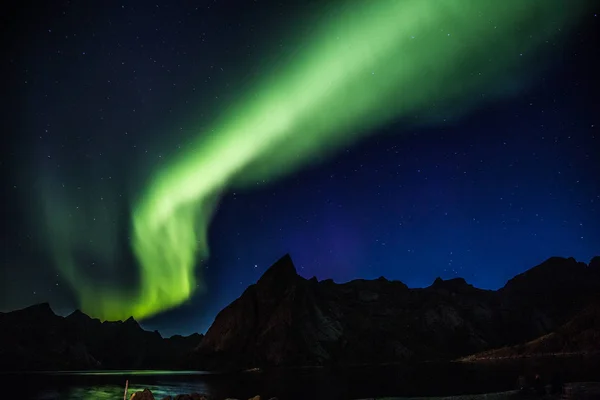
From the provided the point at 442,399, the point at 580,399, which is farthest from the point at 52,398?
the point at 580,399

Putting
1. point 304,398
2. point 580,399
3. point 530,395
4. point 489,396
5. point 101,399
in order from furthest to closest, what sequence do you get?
1. point 101,399
2. point 304,398
3. point 489,396
4. point 530,395
5. point 580,399

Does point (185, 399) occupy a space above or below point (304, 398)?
above

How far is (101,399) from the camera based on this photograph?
9156cm

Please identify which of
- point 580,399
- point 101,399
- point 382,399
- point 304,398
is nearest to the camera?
point 580,399

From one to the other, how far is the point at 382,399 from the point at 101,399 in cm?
6735

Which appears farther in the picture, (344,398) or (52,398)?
(52,398)

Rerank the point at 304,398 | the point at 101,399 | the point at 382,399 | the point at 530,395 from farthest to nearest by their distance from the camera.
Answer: the point at 101,399, the point at 304,398, the point at 382,399, the point at 530,395

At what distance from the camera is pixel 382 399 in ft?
194

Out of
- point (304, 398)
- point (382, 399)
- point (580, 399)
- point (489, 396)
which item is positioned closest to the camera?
point (580, 399)

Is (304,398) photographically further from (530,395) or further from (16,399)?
(16,399)

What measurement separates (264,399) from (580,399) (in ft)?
166

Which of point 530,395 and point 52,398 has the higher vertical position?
point 52,398

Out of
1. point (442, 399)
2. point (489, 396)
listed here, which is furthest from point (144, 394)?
point (489, 396)

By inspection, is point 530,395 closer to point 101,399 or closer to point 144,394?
point 144,394
